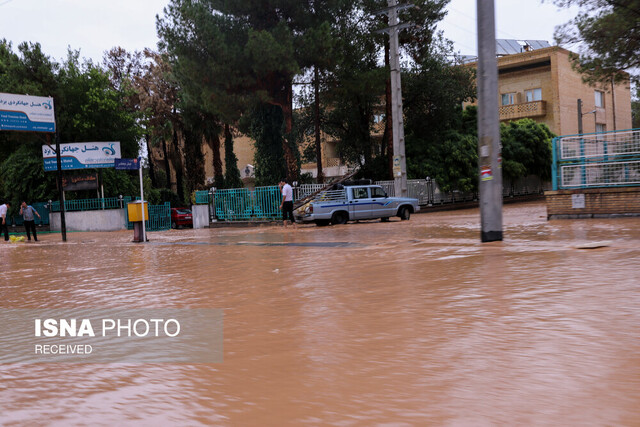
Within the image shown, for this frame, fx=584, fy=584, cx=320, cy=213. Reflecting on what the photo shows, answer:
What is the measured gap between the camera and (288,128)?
28.8 meters

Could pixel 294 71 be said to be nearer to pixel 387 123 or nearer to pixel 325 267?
pixel 387 123

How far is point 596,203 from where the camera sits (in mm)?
16062

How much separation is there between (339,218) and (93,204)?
59.2 feet

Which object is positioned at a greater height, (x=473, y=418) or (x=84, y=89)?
(x=84, y=89)

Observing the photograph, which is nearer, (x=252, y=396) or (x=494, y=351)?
(x=252, y=396)

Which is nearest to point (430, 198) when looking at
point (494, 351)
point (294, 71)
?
point (294, 71)

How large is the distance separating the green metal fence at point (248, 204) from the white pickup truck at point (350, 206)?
4.22 metres

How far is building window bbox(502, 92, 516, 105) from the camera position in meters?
48.0

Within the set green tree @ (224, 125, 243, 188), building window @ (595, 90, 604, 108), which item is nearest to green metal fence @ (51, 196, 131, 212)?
Answer: green tree @ (224, 125, 243, 188)

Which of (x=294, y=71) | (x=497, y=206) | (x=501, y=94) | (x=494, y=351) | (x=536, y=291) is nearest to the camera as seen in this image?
(x=494, y=351)

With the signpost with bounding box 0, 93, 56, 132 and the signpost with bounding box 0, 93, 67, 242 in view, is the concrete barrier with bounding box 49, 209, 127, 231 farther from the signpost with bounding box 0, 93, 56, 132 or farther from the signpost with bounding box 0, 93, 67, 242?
the signpost with bounding box 0, 93, 56, 132

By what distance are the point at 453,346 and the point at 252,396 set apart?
1465mm

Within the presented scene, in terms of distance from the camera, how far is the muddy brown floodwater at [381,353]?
2809mm

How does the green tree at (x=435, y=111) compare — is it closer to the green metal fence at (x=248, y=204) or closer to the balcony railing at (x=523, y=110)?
the green metal fence at (x=248, y=204)
